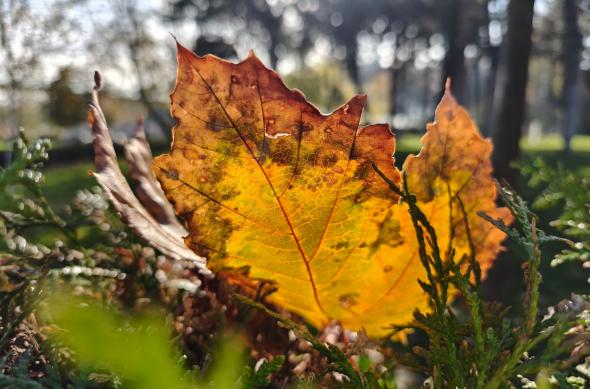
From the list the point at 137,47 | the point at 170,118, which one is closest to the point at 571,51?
the point at 137,47

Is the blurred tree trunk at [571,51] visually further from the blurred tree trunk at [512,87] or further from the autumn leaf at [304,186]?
the autumn leaf at [304,186]

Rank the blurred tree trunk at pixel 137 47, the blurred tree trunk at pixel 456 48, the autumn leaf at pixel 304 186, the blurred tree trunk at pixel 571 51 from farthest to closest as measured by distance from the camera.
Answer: the blurred tree trunk at pixel 456 48 → the blurred tree trunk at pixel 571 51 → the blurred tree trunk at pixel 137 47 → the autumn leaf at pixel 304 186

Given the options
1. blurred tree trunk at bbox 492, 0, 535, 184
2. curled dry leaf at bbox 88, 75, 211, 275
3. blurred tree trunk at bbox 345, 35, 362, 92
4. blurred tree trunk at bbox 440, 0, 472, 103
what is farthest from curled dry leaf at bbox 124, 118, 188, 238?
blurred tree trunk at bbox 345, 35, 362, 92

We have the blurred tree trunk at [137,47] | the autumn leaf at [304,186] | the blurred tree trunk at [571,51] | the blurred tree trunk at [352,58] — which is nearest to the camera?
the autumn leaf at [304,186]

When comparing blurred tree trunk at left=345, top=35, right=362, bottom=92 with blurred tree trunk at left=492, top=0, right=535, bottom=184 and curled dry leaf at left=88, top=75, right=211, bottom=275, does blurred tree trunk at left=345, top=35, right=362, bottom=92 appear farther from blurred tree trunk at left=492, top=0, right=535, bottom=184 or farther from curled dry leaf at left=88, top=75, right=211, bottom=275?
curled dry leaf at left=88, top=75, right=211, bottom=275

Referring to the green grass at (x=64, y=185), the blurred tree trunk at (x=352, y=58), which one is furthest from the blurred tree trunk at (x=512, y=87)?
the blurred tree trunk at (x=352, y=58)

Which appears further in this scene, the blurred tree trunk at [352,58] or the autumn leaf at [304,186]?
the blurred tree trunk at [352,58]
